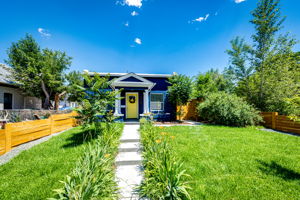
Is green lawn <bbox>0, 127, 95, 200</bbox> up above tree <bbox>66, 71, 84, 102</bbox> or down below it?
below

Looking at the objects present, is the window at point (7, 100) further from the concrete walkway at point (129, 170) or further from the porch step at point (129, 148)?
the porch step at point (129, 148)

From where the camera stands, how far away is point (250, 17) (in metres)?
8.88

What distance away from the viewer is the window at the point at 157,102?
1027 cm

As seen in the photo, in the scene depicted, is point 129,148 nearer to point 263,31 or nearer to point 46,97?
point 263,31

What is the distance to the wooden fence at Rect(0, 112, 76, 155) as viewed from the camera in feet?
12.7

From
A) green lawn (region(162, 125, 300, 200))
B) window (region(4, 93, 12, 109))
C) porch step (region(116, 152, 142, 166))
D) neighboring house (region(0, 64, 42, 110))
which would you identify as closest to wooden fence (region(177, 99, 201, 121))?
green lawn (region(162, 125, 300, 200))

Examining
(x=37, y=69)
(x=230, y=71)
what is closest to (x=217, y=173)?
(x=230, y=71)

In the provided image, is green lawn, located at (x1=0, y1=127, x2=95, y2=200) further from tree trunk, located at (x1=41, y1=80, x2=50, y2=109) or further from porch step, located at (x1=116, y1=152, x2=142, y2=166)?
tree trunk, located at (x1=41, y1=80, x2=50, y2=109)

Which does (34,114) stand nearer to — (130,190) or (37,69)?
(37,69)

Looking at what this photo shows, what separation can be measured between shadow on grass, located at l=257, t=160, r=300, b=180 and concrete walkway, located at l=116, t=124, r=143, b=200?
3.08m

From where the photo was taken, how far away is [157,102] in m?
10.4

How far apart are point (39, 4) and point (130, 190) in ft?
36.9

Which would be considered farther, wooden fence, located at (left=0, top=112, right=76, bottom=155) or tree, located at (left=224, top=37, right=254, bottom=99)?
tree, located at (left=224, top=37, right=254, bottom=99)

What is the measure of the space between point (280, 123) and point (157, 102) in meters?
8.30
